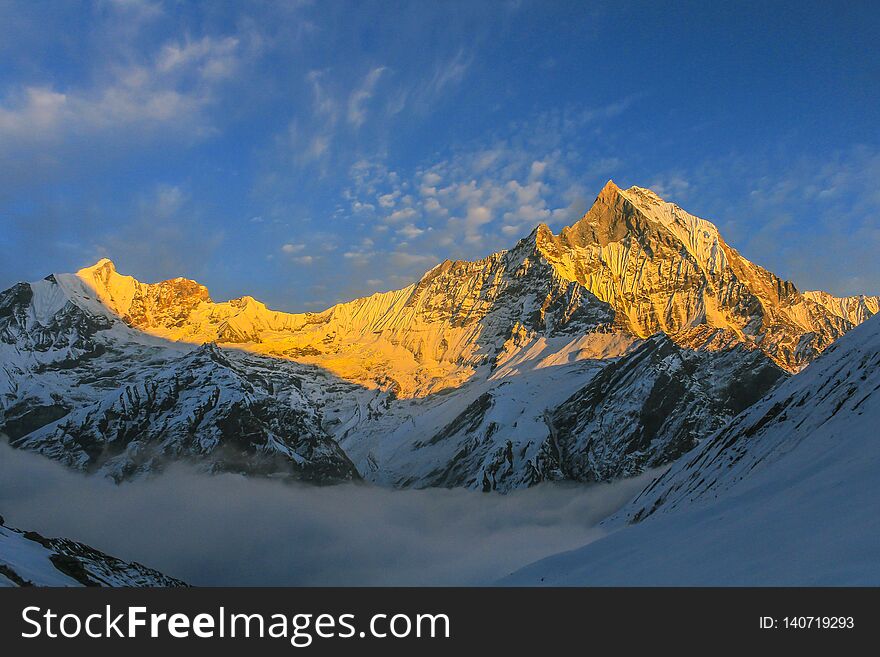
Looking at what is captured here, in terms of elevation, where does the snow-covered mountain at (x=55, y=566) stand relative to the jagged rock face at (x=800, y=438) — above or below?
below

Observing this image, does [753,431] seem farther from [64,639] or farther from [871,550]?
[64,639]

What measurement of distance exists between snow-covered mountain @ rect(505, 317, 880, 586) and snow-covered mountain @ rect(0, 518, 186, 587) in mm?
34544

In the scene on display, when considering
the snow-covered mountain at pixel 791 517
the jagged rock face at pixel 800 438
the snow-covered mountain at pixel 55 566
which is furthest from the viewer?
the jagged rock face at pixel 800 438

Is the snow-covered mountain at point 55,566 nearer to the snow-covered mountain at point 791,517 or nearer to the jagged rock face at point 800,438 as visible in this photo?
the snow-covered mountain at point 791,517

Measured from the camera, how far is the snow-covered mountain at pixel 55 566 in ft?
167

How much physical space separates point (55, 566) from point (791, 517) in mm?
57177

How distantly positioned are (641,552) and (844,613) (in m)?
23.2

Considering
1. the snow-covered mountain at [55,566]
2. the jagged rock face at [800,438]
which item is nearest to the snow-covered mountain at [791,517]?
the jagged rock face at [800,438]

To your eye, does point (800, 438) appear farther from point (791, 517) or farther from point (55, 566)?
point (55, 566)

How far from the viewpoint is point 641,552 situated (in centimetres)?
4678

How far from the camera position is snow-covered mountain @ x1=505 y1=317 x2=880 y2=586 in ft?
98.9

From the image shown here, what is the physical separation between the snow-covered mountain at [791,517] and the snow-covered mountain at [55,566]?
Result: 113 feet

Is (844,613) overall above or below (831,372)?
below

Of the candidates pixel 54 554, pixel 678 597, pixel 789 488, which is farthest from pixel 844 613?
pixel 54 554
